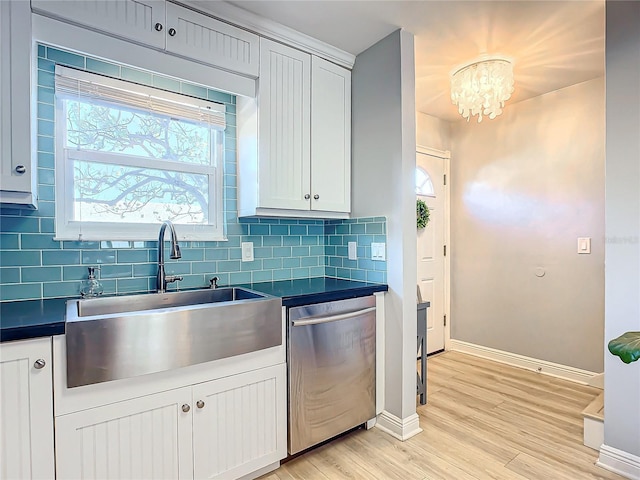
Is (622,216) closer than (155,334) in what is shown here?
No

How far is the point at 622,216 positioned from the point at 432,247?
1981mm

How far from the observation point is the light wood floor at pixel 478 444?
1800mm

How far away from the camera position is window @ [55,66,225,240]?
1.78 m

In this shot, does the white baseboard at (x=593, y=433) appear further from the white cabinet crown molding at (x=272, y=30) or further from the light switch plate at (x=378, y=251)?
the white cabinet crown molding at (x=272, y=30)

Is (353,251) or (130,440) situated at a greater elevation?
(353,251)

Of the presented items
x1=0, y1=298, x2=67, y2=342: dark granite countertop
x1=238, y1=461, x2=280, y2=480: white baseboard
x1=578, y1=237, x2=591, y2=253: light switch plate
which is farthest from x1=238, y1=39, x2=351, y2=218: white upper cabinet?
x1=578, y1=237, x2=591, y2=253: light switch plate

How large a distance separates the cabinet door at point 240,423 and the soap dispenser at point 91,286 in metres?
0.74

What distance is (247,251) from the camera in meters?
2.33

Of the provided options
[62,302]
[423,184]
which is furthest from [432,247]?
[62,302]

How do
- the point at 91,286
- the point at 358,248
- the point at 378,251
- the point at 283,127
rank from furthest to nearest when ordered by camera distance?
the point at 358,248
the point at 378,251
the point at 283,127
the point at 91,286

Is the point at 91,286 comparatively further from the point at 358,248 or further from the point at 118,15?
the point at 358,248

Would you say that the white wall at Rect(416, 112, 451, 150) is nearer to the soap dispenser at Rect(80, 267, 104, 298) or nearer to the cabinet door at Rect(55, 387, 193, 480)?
the soap dispenser at Rect(80, 267, 104, 298)

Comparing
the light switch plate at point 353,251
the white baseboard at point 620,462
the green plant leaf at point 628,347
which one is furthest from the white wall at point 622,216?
the light switch plate at point 353,251

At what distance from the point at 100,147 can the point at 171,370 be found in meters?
1.24
